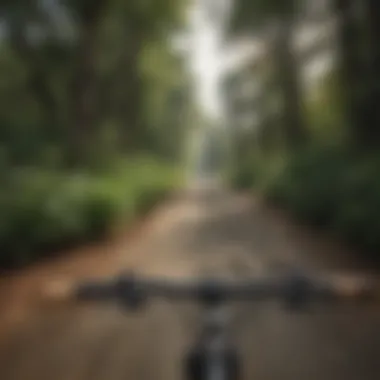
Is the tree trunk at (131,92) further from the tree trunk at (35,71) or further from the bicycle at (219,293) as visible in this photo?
the bicycle at (219,293)

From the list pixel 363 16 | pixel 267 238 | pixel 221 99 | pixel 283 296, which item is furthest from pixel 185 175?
pixel 283 296

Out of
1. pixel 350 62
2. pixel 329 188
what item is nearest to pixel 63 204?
pixel 329 188

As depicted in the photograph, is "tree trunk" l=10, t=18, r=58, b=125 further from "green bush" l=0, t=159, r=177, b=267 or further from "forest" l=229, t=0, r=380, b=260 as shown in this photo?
"forest" l=229, t=0, r=380, b=260

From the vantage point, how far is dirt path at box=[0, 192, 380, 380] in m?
2.59

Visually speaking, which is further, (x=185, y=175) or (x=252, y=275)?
(x=185, y=175)

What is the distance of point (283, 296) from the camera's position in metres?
0.97

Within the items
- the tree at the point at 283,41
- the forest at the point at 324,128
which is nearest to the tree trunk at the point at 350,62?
the forest at the point at 324,128

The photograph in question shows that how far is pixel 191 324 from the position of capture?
3279mm

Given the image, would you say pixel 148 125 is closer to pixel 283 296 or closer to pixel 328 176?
pixel 328 176

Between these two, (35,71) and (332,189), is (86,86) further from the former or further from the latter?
(332,189)

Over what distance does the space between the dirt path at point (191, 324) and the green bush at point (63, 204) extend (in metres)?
0.23

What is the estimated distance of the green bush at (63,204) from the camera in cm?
400

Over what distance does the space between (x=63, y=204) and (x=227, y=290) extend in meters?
3.58

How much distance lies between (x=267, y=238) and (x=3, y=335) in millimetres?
1663
